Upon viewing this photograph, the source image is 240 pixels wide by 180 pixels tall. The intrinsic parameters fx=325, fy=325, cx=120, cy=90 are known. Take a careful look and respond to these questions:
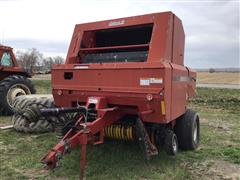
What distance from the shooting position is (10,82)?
9211mm

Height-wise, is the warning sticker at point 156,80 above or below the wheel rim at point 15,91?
above

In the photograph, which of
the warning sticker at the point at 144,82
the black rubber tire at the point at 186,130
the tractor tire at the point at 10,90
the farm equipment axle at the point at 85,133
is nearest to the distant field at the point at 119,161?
the black rubber tire at the point at 186,130

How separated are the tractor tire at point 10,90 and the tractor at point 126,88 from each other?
4059mm

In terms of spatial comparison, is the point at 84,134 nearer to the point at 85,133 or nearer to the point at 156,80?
the point at 85,133

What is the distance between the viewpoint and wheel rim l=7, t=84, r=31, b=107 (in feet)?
30.3

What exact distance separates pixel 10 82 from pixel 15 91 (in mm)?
302

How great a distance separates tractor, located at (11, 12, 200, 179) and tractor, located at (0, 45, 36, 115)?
13.4 feet

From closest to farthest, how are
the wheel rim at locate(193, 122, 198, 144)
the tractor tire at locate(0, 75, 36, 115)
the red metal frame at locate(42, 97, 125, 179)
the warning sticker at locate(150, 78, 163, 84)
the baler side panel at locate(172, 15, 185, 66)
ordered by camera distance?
the red metal frame at locate(42, 97, 125, 179) < the warning sticker at locate(150, 78, 163, 84) < the baler side panel at locate(172, 15, 185, 66) < the wheel rim at locate(193, 122, 198, 144) < the tractor tire at locate(0, 75, 36, 115)

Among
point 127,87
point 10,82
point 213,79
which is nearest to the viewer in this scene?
point 127,87

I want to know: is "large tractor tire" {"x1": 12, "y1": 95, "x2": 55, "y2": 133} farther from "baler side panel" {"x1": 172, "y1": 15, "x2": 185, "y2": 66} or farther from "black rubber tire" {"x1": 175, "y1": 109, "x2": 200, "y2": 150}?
"baler side panel" {"x1": 172, "y1": 15, "x2": 185, "y2": 66}

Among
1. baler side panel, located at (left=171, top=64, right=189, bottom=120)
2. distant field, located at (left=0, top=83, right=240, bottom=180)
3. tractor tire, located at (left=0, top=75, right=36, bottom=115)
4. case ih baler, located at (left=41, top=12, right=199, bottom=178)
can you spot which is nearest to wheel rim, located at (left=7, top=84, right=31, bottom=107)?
tractor tire, located at (left=0, top=75, right=36, bottom=115)

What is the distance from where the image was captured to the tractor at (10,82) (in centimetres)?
909

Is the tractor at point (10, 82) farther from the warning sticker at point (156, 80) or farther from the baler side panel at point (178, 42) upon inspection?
the warning sticker at point (156, 80)

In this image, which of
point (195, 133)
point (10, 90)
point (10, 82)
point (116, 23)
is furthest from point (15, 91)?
point (195, 133)
